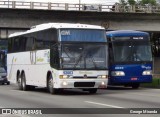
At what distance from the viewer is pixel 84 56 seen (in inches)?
955

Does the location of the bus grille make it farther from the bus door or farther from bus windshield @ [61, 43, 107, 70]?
the bus door

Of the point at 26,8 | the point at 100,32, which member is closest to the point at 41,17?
the point at 26,8

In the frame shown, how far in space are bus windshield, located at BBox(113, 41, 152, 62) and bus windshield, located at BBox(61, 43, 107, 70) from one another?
4805 millimetres

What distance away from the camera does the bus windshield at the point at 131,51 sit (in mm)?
29516

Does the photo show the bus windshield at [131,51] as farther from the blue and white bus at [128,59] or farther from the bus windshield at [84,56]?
the bus windshield at [84,56]

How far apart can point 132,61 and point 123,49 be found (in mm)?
844

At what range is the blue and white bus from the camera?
1158 inches

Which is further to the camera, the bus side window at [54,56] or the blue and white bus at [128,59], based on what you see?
the blue and white bus at [128,59]

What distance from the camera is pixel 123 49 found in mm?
29641

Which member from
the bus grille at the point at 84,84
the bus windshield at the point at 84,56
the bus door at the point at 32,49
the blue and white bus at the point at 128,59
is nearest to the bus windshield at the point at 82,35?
the bus windshield at the point at 84,56

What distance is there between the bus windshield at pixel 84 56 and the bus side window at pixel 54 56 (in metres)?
0.30

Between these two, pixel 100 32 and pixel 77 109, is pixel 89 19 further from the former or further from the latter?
pixel 77 109

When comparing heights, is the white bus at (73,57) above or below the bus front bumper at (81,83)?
above

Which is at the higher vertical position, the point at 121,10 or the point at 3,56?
the point at 121,10
